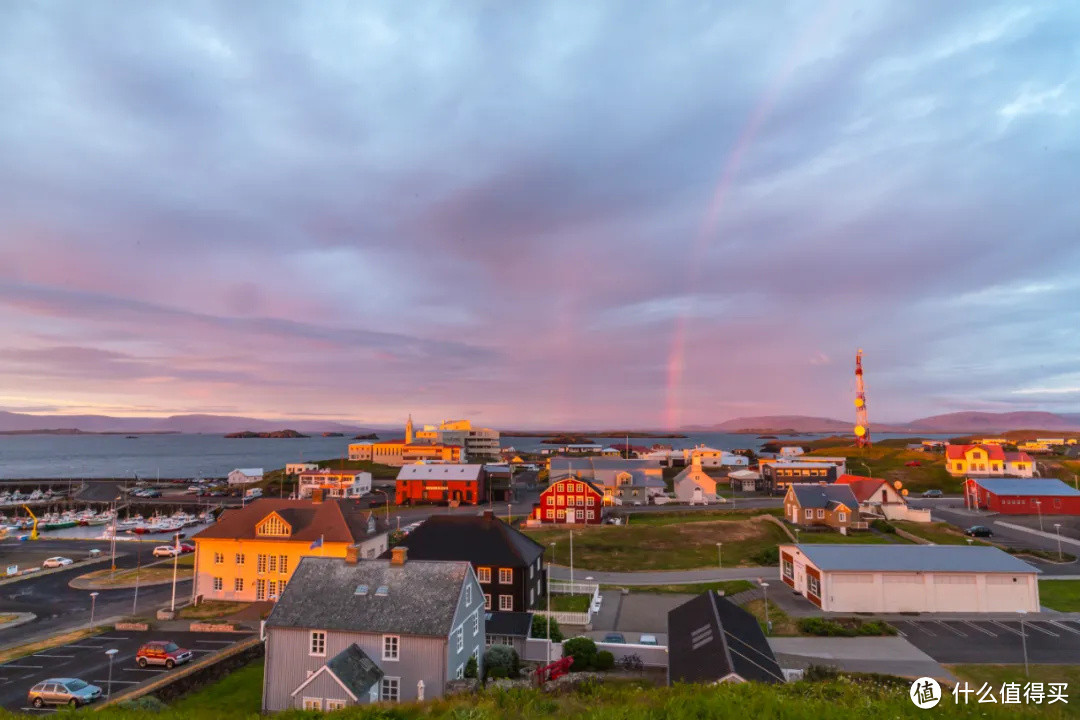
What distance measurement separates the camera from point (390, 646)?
90.6 ft

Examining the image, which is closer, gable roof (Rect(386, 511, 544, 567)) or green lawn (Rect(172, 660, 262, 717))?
green lawn (Rect(172, 660, 262, 717))

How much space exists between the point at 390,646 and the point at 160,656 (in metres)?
15.6

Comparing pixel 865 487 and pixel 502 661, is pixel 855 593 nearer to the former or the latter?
pixel 502 661

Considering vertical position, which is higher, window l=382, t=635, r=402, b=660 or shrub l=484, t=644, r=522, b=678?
window l=382, t=635, r=402, b=660

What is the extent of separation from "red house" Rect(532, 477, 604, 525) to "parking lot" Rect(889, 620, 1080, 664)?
141ft

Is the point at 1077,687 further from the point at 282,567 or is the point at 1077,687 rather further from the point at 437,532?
the point at 282,567

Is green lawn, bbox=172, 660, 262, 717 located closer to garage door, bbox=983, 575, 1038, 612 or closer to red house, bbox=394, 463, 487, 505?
garage door, bbox=983, 575, 1038, 612

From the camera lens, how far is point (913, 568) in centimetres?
4303

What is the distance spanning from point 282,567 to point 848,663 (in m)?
41.1

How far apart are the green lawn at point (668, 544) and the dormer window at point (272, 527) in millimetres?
25485

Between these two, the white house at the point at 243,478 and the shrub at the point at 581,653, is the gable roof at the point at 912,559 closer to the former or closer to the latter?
the shrub at the point at 581,653

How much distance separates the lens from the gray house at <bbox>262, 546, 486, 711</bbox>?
→ 87.8ft

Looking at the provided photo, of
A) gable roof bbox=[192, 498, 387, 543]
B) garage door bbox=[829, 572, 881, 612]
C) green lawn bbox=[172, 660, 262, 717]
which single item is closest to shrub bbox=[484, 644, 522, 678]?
green lawn bbox=[172, 660, 262, 717]

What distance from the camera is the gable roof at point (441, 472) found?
333ft
